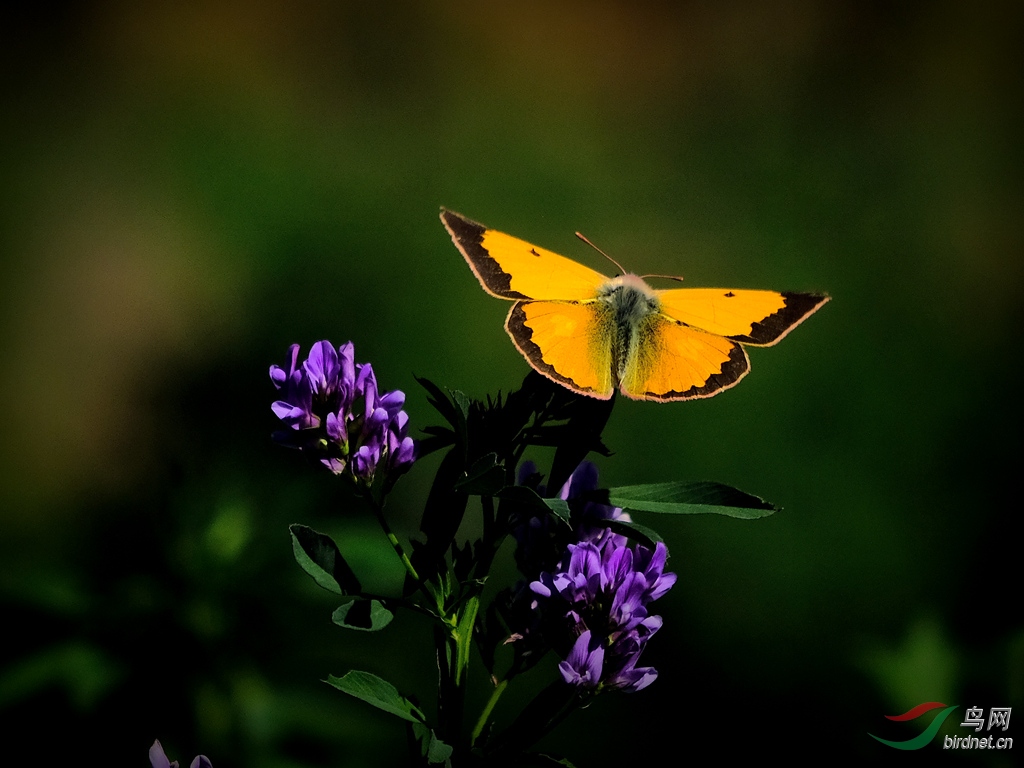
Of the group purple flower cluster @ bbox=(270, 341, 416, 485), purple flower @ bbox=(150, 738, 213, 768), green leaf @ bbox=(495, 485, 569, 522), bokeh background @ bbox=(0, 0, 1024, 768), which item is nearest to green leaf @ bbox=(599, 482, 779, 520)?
green leaf @ bbox=(495, 485, 569, 522)

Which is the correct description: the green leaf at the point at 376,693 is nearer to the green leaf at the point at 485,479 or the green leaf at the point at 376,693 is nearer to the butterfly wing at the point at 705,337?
the green leaf at the point at 485,479

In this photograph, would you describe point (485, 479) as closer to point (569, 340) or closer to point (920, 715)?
point (569, 340)

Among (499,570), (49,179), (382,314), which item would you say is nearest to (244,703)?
(499,570)

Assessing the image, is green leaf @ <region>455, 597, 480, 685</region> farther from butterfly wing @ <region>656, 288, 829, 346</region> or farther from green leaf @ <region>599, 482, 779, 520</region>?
butterfly wing @ <region>656, 288, 829, 346</region>

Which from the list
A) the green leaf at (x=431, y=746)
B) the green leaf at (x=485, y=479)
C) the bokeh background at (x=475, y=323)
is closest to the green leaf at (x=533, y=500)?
the green leaf at (x=485, y=479)

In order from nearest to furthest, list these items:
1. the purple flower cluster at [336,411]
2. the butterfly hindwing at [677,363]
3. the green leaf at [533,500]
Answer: the green leaf at [533,500], the purple flower cluster at [336,411], the butterfly hindwing at [677,363]

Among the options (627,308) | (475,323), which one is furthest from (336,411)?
(475,323)

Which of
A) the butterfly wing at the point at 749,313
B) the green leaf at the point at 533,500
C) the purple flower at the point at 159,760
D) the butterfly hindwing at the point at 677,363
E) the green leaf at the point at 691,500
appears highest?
the butterfly wing at the point at 749,313
